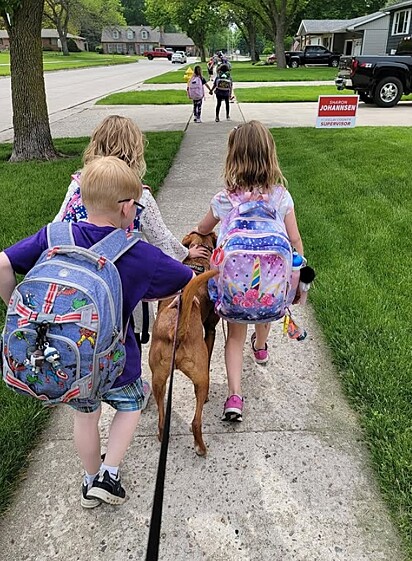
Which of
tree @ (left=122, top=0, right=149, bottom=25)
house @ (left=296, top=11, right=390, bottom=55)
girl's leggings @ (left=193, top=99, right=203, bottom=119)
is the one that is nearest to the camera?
girl's leggings @ (left=193, top=99, right=203, bottom=119)

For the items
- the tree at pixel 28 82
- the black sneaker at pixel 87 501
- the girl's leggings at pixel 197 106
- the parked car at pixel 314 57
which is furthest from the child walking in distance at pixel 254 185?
the parked car at pixel 314 57

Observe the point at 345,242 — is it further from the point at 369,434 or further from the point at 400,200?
the point at 369,434

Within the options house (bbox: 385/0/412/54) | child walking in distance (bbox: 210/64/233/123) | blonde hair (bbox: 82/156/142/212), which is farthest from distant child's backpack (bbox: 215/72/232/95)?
house (bbox: 385/0/412/54)

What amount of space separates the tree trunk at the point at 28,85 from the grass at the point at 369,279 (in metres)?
4.36

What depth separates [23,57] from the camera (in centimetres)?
843

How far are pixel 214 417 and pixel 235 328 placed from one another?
0.52 metres

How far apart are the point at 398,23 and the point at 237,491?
45005mm

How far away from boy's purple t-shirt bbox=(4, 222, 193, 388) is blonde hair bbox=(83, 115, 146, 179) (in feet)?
2.41

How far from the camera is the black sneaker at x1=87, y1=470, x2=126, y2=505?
221 cm

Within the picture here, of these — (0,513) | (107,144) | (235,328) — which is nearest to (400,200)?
(235,328)

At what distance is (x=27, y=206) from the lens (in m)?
6.28

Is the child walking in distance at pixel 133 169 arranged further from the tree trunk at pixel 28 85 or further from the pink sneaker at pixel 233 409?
the tree trunk at pixel 28 85

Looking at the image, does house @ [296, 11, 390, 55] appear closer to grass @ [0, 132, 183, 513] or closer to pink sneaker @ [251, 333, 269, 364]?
grass @ [0, 132, 183, 513]

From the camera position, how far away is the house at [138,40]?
113 m
